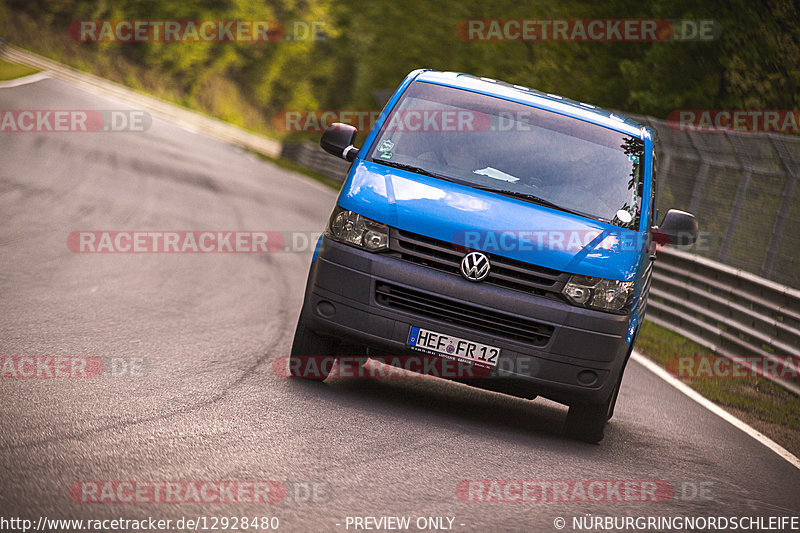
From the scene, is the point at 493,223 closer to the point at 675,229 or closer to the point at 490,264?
the point at 490,264

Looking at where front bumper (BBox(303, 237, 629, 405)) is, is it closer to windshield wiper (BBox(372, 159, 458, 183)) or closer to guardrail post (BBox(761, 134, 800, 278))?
windshield wiper (BBox(372, 159, 458, 183))

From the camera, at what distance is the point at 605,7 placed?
26578 mm

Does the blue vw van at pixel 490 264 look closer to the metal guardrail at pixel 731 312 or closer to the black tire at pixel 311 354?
the black tire at pixel 311 354

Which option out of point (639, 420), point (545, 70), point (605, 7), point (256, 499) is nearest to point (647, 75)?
point (605, 7)

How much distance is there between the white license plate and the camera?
22.2 feet

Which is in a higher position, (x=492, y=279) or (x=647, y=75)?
(x=647, y=75)

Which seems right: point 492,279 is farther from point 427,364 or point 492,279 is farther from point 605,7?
point 605,7

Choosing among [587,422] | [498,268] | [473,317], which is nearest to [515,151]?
[498,268]

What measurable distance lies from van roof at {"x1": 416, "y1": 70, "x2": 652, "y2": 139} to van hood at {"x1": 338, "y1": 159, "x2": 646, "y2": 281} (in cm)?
113

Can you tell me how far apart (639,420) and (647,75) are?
52.8ft

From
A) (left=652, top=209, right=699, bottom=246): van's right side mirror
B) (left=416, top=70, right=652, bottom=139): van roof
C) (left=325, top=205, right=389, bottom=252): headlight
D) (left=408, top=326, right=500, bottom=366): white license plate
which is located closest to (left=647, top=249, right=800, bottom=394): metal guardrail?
(left=652, top=209, right=699, bottom=246): van's right side mirror

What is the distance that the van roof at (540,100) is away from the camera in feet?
26.4

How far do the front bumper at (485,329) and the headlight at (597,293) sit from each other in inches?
2.3

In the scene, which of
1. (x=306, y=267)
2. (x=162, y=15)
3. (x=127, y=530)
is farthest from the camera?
(x=162, y=15)
